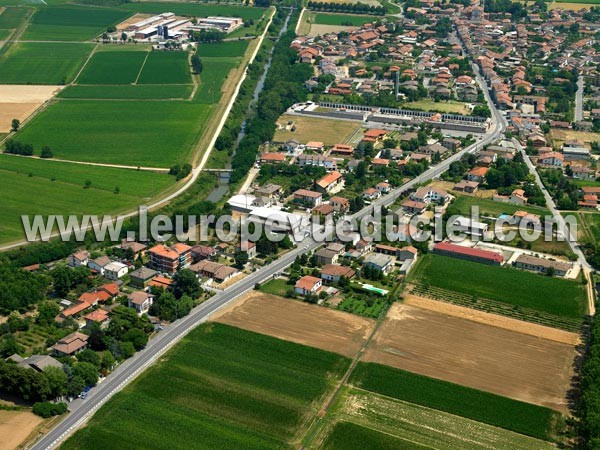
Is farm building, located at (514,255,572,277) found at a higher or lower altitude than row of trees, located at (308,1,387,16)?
lower

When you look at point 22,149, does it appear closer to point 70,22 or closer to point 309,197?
point 309,197

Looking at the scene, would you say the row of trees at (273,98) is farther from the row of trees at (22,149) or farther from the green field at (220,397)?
the green field at (220,397)

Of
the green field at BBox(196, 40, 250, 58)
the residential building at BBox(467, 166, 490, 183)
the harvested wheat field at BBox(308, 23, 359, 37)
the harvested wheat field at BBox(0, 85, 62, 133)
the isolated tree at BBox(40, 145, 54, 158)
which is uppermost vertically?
the harvested wheat field at BBox(308, 23, 359, 37)

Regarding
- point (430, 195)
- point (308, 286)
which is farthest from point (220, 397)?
point (430, 195)

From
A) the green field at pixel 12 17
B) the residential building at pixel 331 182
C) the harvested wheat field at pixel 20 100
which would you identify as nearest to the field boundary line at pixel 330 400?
the residential building at pixel 331 182

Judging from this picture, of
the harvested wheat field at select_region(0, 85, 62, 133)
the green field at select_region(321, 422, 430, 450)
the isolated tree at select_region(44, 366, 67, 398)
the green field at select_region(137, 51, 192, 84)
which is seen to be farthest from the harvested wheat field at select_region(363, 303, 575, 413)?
the green field at select_region(137, 51, 192, 84)

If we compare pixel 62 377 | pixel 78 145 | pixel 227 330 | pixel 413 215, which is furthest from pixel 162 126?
pixel 62 377

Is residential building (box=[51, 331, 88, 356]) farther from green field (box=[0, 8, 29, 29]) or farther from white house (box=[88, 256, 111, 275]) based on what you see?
green field (box=[0, 8, 29, 29])
